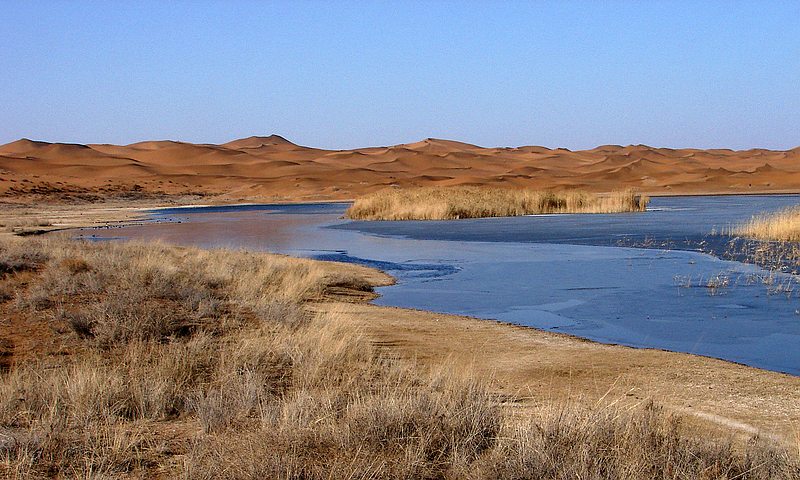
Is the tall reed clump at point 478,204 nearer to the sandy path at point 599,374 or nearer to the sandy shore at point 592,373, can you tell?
the sandy shore at point 592,373

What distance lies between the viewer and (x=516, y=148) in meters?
181

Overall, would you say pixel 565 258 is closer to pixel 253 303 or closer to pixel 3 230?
pixel 253 303

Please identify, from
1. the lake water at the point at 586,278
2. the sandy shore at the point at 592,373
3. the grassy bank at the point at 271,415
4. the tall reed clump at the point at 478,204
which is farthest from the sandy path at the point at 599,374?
the tall reed clump at the point at 478,204

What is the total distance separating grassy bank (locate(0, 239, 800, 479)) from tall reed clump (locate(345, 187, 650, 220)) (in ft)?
102

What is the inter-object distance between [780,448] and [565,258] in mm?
15801

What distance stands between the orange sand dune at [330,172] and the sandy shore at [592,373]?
58.1m

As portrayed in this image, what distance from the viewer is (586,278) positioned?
17.6 m

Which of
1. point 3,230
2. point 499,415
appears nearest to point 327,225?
point 3,230

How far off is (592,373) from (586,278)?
8740 millimetres

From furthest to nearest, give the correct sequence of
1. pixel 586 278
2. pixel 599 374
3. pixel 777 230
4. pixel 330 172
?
pixel 330 172 → pixel 777 230 → pixel 586 278 → pixel 599 374

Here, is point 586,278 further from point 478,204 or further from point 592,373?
point 478,204

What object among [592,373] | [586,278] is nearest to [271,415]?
[592,373]

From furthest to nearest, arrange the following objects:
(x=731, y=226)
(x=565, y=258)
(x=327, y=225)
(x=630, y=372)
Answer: (x=327, y=225)
(x=731, y=226)
(x=565, y=258)
(x=630, y=372)

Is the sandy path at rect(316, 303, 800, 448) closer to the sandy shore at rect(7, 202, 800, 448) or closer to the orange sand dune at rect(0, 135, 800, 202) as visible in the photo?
the sandy shore at rect(7, 202, 800, 448)
